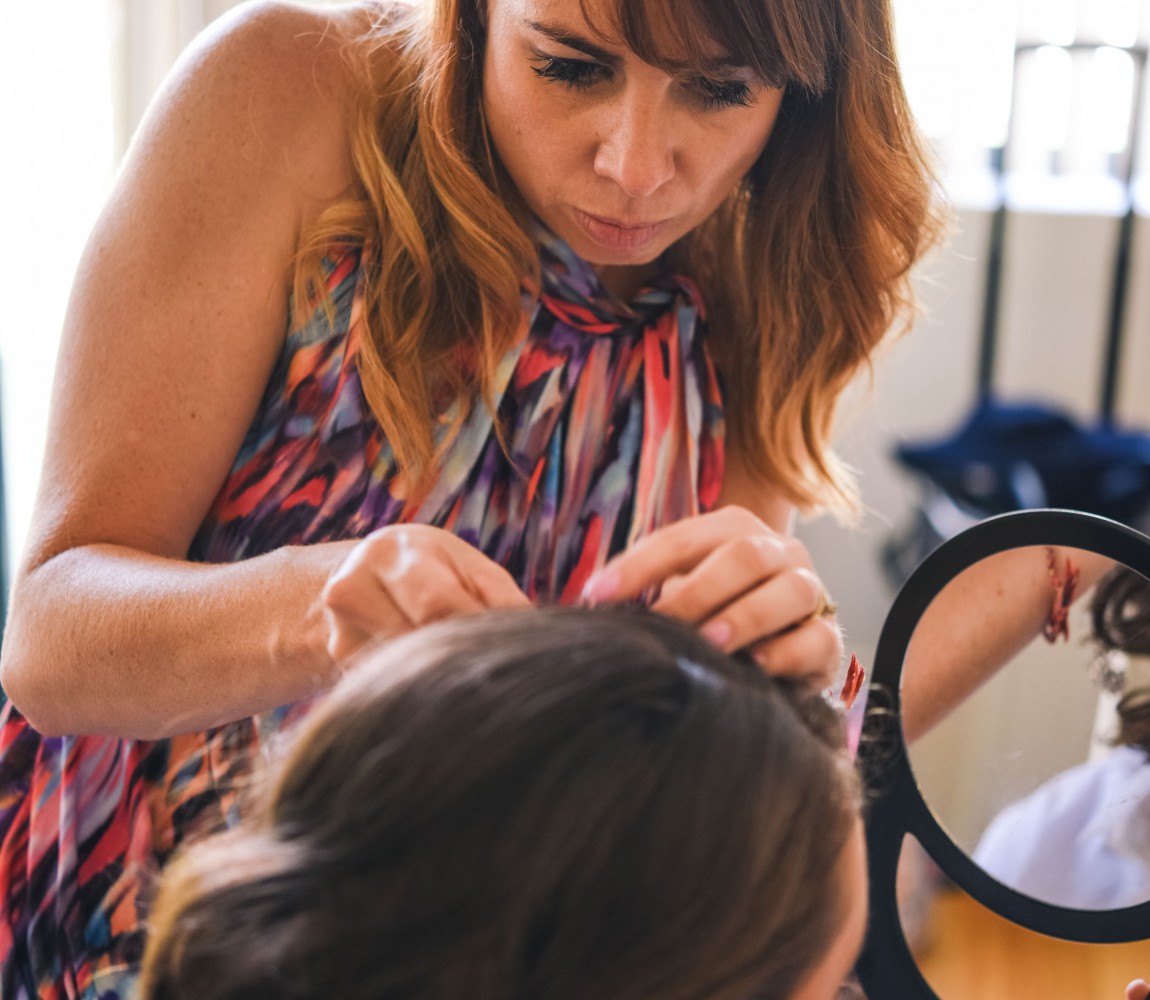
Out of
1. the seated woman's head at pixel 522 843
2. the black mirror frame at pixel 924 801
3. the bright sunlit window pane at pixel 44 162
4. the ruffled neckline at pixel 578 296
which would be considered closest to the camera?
the seated woman's head at pixel 522 843

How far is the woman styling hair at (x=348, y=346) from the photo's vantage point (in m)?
0.80

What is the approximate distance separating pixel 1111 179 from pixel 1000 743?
278cm

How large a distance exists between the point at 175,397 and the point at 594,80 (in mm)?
359

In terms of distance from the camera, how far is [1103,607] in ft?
2.60

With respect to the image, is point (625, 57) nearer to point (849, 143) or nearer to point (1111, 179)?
point (849, 143)

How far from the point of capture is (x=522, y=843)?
492 mm

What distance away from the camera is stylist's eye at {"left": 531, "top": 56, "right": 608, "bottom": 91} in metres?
0.83

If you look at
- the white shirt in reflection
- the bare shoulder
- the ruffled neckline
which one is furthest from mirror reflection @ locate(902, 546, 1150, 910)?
the bare shoulder

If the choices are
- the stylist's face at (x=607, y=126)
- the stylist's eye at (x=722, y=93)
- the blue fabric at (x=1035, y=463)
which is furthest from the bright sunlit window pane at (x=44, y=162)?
the blue fabric at (x=1035, y=463)

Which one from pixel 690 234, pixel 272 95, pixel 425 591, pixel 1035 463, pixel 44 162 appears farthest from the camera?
pixel 1035 463

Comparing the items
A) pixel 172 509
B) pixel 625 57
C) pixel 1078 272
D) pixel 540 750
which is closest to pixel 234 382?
pixel 172 509

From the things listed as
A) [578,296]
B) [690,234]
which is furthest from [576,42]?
[690,234]

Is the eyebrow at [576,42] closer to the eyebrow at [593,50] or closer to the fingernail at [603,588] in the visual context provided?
the eyebrow at [593,50]

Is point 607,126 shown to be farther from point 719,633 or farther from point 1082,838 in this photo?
point 1082,838
